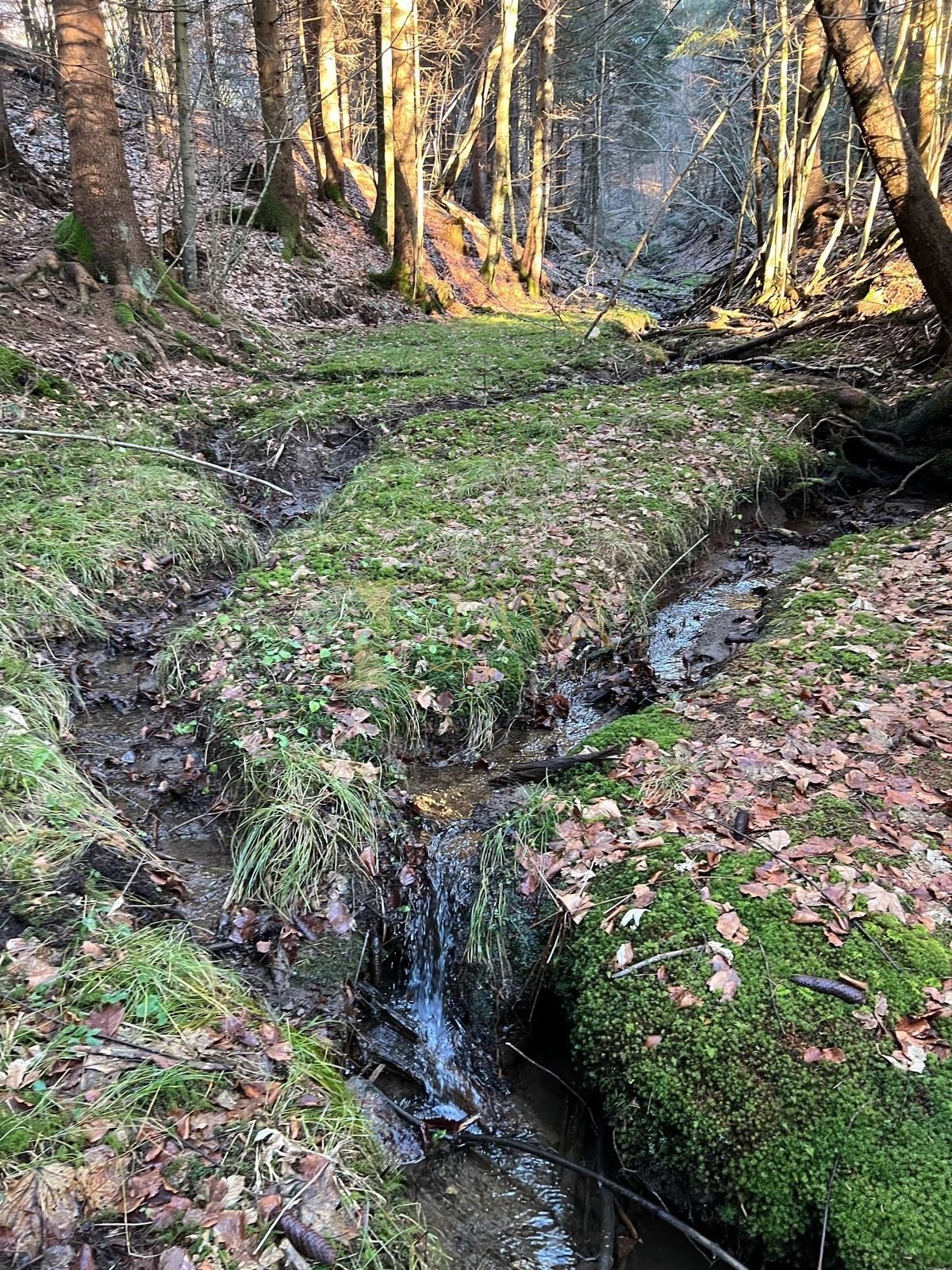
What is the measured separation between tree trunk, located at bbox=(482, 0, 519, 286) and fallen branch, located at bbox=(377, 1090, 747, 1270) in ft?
71.0

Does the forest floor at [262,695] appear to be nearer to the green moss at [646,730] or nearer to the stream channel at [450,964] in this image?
the stream channel at [450,964]

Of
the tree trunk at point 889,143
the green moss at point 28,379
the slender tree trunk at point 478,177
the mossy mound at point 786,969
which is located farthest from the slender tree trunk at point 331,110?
the mossy mound at point 786,969

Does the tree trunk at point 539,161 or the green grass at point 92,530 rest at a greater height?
the tree trunk at point 539,161

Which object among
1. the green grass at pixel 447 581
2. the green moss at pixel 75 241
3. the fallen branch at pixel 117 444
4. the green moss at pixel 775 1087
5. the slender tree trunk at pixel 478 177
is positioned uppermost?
the slender tree trunk at pixel 478 177

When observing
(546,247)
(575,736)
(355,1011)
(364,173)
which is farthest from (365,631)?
(546,247)

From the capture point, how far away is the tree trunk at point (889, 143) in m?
6.75

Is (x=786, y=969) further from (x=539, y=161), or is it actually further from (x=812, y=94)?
(x=539, y=161)

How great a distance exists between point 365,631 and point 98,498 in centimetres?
323

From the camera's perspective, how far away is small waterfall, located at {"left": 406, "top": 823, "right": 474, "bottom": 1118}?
3.61 meters

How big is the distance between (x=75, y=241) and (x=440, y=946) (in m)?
10.1

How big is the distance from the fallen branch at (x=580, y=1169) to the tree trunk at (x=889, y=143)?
814 centimetres

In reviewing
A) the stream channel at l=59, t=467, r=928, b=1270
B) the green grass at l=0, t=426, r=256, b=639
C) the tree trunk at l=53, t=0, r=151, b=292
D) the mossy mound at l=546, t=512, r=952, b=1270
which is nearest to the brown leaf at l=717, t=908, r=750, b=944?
the mossy mound at l=546, t=512, r=952, b=1270

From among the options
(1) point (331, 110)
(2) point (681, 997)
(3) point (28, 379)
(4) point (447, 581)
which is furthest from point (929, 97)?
(1) point (331, 110)

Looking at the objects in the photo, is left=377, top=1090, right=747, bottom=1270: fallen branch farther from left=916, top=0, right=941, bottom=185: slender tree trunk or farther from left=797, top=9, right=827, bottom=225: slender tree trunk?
left=797, top=9, right=827, bottom=225: slender tree trunk
